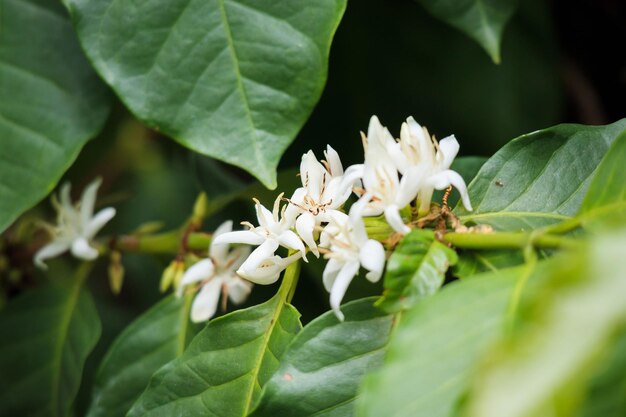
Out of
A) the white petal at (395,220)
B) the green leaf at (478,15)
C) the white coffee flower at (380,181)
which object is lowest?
the white petal at (395,220)

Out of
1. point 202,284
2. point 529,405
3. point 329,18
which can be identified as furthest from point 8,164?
point 529,405

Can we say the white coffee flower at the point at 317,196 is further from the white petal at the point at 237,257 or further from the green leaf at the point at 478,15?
the green leaf at the point at 478,15

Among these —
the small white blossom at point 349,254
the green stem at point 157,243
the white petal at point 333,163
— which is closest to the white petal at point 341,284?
the small white blossom at point 349,254

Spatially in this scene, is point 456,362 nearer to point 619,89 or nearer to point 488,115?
point 488,115

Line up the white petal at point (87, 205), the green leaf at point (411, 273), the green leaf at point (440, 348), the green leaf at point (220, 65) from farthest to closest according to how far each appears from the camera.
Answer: the white petal at point (87, 205) < the green leaf at point (220, 65) < the green leaf at point (411, 273) < the green leaf at point (440, 348)

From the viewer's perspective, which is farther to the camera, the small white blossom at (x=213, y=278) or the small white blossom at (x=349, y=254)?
the small white blossom at (x=213, y=278)

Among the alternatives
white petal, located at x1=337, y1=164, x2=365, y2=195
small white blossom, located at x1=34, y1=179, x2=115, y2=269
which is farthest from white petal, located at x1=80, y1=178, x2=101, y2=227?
white petal, located at x1=337, y1=164, x2=365, y2=195

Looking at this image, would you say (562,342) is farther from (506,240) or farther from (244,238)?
(244,238)

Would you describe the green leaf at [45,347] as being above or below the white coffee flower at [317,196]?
below
